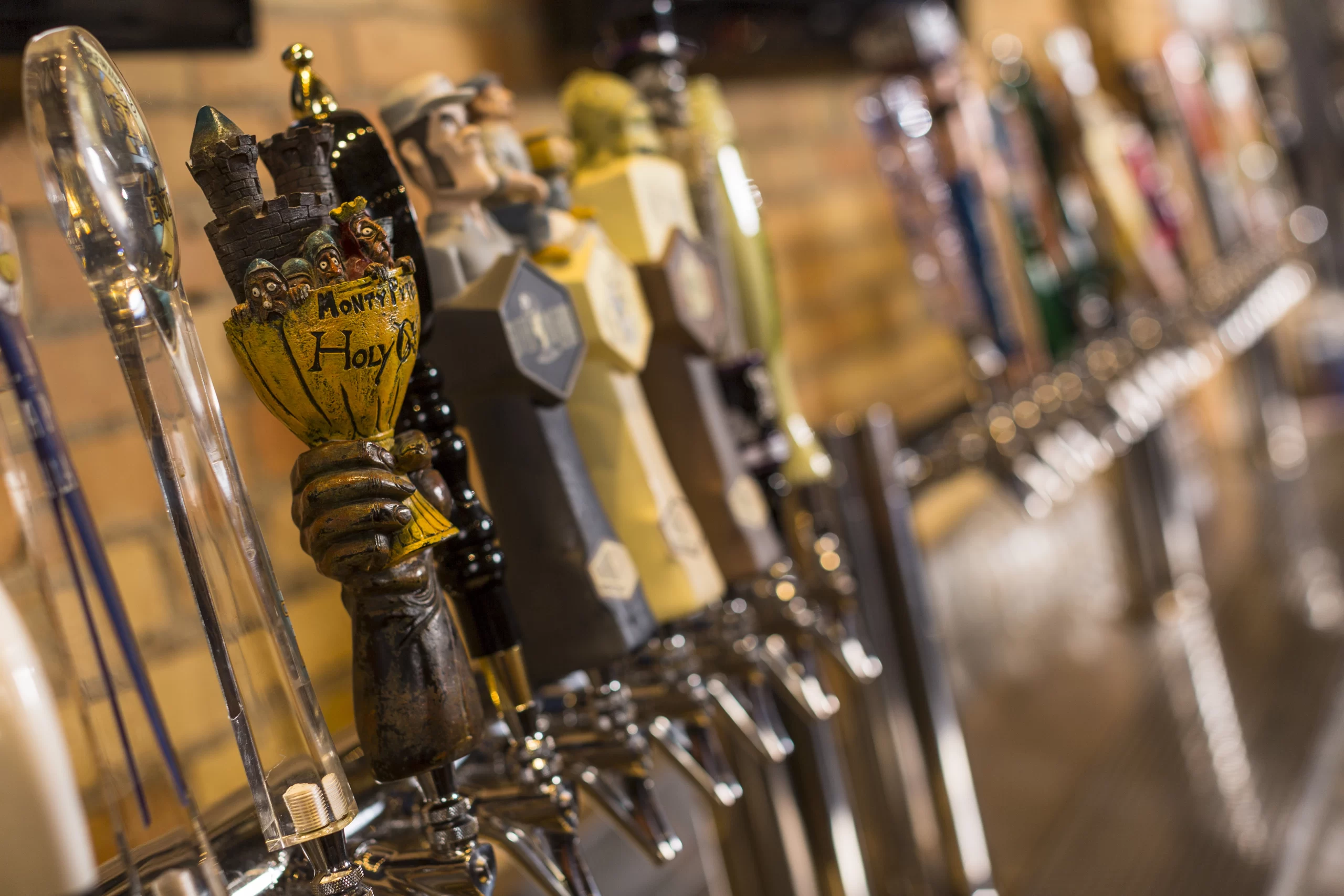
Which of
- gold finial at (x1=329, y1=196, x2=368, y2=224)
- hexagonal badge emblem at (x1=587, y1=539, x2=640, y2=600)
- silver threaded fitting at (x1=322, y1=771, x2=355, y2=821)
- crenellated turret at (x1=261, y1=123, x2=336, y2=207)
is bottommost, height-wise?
silver threaded fitting at (x1=322, y1=771, x2=355, y2=821)

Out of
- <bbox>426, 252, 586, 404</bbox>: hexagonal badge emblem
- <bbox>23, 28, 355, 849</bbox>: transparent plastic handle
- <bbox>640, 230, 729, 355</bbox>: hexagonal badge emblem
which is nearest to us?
<bbox>23, 28, 355, 849</bbox>: transparent plastic handle

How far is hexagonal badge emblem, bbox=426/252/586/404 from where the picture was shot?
420mm

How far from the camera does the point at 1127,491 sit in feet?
5.06

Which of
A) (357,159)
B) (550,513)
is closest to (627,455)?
(550,513)

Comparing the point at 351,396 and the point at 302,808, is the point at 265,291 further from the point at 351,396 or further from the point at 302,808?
the point at 302,808

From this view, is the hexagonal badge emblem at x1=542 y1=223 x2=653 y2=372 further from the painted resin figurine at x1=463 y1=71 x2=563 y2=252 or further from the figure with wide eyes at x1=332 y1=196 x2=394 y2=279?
the figure with wide eyes at x1=332 y1=196 x2=394 y2=279

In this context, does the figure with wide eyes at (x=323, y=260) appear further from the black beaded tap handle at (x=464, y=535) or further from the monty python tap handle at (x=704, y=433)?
the monty python tap handle at (x=704, y=433)

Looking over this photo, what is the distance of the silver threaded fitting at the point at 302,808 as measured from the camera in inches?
12.7

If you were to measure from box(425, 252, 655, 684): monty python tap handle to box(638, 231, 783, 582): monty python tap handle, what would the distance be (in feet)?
0.33

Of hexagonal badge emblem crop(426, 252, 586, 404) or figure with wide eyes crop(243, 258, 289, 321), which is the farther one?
hexagonal badge emblem crop(426, 252, 586, 404)

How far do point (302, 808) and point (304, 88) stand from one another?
0.23 meters

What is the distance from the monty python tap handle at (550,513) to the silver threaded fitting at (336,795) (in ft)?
0.42

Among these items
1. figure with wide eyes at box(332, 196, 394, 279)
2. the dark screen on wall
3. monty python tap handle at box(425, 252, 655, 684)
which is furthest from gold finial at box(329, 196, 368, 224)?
the dark screen on wall

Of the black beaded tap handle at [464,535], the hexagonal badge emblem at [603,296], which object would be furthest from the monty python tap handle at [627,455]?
the black beaded tap handle at [464,535]
